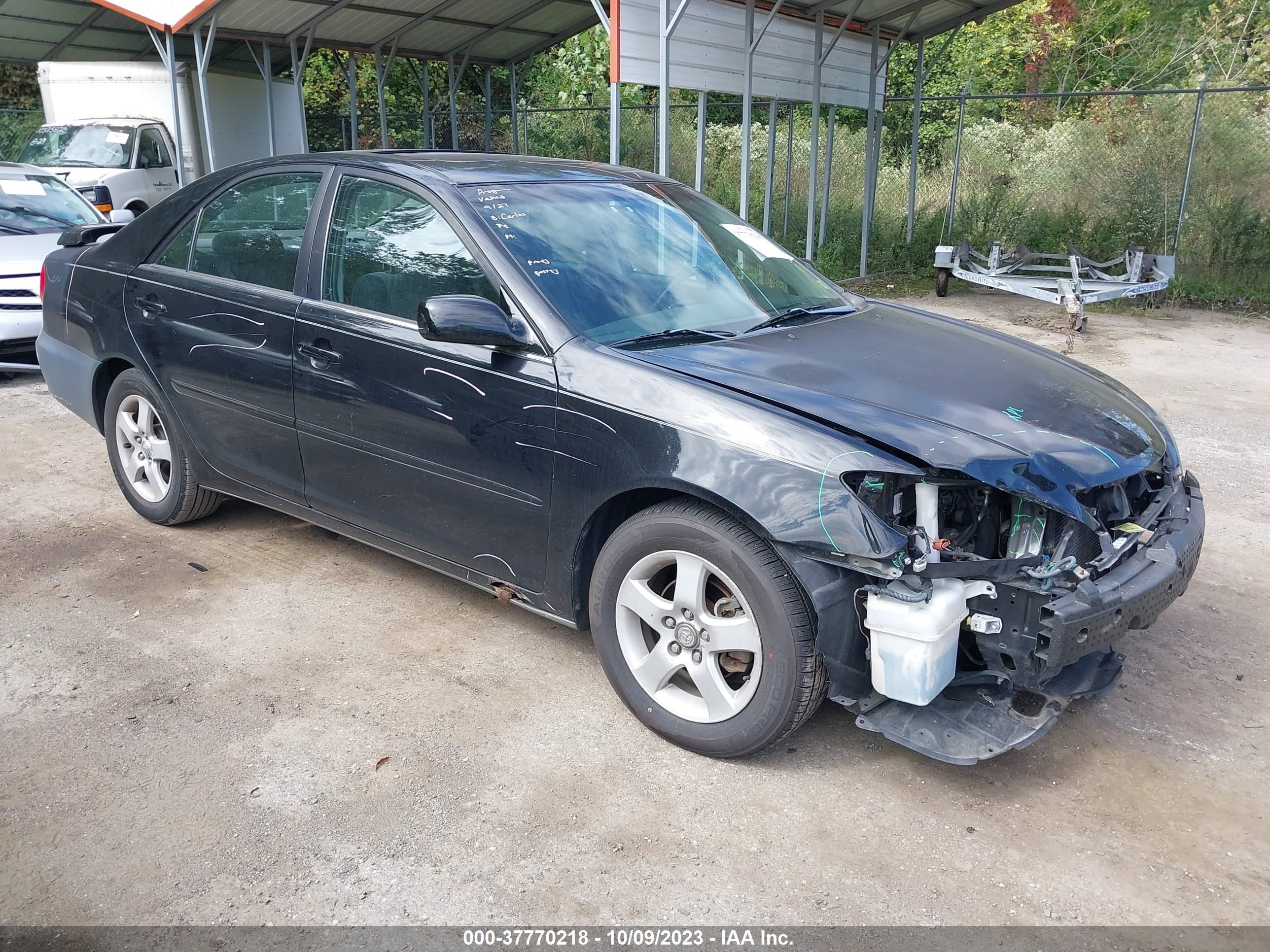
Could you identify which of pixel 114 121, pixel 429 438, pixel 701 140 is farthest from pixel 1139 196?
pixel 114 121

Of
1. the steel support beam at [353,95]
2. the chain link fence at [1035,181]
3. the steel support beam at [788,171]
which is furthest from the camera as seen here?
the steel support beam at [353,95]

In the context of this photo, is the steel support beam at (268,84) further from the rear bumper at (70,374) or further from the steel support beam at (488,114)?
the rear bumper at (70,374)

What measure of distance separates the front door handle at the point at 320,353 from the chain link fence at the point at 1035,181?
820cm

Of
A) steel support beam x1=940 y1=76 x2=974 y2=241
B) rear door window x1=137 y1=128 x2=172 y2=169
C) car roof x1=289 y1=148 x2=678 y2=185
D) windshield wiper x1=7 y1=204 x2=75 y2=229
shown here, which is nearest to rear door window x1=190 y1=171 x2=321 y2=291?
car roof x1=289 y1=148 x2=678 y2=185

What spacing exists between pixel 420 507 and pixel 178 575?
A: 4.84ft

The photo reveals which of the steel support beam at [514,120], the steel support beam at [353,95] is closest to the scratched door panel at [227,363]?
the steel support beam at [353,95]

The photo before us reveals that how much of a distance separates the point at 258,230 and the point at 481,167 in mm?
1008

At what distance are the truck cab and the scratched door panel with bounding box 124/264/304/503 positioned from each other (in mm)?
11653

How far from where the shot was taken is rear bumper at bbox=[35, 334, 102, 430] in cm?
511

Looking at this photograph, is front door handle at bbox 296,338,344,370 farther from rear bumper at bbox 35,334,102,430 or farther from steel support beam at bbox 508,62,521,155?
steel support beam at bbox 508,62,521,155

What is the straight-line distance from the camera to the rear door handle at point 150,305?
4.55 metres

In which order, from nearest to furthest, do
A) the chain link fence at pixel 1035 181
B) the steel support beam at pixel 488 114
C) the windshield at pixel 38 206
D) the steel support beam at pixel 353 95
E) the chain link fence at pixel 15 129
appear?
the windshield at pixel 38 206 → the chain link fence at pixel 1035 181 → the steel support beam at pixel 353 95 → the steel support beam at pixel 488 114 → the chain link fence at pixel 15 129

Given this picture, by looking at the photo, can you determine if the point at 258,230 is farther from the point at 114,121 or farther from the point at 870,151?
the point at 114,121

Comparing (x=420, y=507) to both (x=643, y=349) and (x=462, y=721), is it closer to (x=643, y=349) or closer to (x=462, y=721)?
(x=462, y=721)
